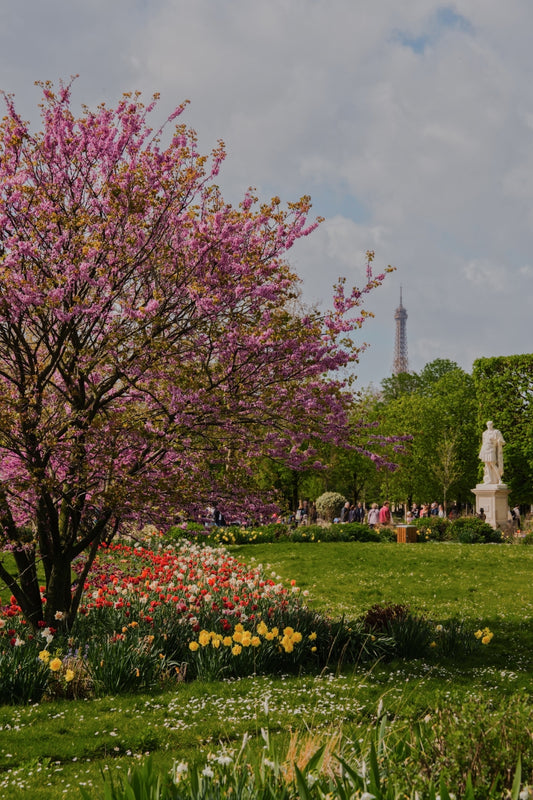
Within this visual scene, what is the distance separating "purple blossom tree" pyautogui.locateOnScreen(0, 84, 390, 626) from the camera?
7.16 m

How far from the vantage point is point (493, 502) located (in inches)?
1041

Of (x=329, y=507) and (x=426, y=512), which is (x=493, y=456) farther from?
(x=329, y=507)

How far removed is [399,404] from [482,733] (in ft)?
140

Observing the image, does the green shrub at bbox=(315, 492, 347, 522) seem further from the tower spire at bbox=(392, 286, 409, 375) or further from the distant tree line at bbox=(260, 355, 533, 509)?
the tower spire at bbox=(392, 286, 409, 375)

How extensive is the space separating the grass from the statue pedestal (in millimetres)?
15368

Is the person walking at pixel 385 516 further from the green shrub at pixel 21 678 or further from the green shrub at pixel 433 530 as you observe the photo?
the green shrub at pixel 21 678

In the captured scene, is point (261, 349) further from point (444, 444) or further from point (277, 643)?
point (444, 444)

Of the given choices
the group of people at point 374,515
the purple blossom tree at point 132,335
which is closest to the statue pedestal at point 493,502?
the group of people at point 374,515

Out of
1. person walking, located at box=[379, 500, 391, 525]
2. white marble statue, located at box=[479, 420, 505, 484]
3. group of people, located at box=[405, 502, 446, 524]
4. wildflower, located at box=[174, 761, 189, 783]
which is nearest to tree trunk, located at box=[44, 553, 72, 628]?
wildflower, located at box=[174, 761, 189, 783]

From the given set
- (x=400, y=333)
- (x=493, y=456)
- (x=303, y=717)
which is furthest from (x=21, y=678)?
(x=400, y=333)

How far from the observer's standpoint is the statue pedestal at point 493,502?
26375 millimetres

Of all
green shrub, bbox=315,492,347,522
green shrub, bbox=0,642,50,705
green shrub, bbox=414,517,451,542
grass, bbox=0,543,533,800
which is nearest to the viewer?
grass, bbox=0,543,533,800

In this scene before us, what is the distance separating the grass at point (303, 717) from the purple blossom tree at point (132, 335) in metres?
2.13

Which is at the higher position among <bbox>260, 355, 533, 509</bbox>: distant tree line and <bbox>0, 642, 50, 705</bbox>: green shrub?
<bbox>260, 355, 533, 509</bbox>: distant tree line
